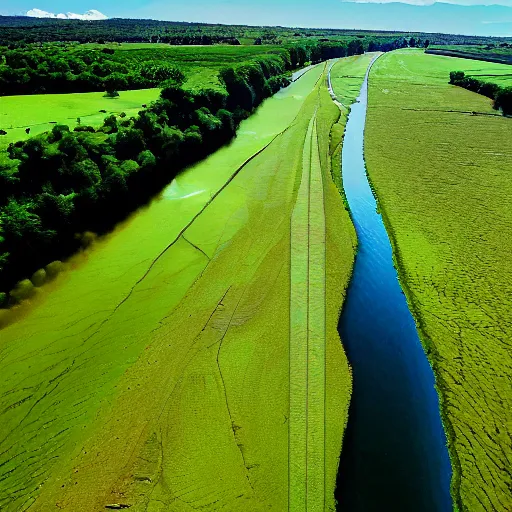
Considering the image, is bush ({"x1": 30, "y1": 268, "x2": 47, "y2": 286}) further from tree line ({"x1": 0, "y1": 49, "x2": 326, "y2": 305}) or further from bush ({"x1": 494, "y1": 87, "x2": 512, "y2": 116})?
bush ({"x1": 494, "y1": 87, "x2": 512, "y2": 116})

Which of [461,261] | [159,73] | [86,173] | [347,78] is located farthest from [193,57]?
[461,261]

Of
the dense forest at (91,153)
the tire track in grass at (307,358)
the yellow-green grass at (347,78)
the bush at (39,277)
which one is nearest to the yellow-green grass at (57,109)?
the dense forest at (91,153)

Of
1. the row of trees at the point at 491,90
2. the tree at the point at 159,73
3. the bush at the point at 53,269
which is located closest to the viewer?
the bush at the point at 53,269

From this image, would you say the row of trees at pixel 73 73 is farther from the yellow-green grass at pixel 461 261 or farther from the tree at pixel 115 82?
the yellow-green grass at pixel 461 261

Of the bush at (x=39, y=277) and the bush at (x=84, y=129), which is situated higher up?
the bush at (x=84, y=129)

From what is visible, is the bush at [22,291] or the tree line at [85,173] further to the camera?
the tree line at [85,173]

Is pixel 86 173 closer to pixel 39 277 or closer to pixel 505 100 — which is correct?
pixel 39 277

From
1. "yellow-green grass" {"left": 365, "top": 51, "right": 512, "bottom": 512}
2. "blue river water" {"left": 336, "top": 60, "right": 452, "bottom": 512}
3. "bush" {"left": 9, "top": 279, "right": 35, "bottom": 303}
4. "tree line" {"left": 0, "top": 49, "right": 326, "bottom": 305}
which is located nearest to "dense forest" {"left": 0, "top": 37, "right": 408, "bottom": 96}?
"tree line" {"left": 0, "top": 49, "right": 326, "bottom": 305}
